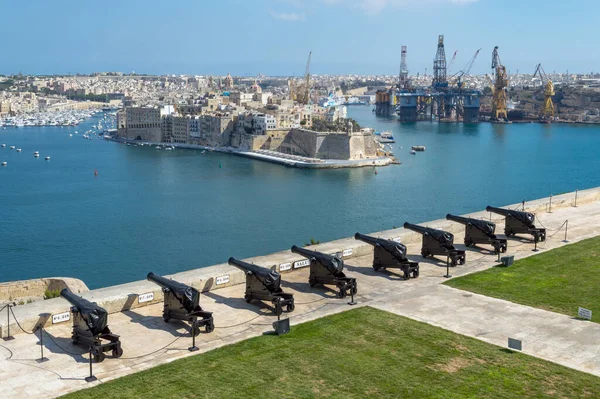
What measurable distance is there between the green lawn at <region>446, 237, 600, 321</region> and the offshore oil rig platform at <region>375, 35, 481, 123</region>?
65092 mm

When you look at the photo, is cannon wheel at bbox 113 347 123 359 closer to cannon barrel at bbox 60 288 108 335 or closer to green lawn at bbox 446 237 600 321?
cannon barrel at bbox 60 288 108 335

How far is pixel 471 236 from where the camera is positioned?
7.78 metres

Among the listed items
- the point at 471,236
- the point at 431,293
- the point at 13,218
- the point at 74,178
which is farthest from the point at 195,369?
the point at 74,178

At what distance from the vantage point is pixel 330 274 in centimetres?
596

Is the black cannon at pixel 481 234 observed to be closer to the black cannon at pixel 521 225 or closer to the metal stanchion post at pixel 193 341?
the black cannon at pixel 521 225

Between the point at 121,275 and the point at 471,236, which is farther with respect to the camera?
the point at 121,275

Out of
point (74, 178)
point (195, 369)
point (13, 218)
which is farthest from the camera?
point (74, 178)

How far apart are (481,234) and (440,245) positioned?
0.80 m

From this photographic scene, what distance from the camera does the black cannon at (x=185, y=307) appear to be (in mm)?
4945

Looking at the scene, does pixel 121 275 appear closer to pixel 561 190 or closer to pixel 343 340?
pixel 343 340

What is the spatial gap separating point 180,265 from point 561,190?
1816cm

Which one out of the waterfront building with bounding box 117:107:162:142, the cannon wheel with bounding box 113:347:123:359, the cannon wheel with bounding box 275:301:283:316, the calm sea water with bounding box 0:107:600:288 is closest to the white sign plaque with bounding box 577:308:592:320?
the cannon wheel with bounding box 275:301:283:316

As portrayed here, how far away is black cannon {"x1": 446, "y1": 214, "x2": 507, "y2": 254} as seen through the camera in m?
7.49

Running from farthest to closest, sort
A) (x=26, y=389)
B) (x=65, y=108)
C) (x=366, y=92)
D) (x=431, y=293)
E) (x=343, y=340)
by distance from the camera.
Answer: (x=366, y=92)
(x=65, y=108)
(x=431, y=293)
(x=343, y=340)
(x=26, y=389)
